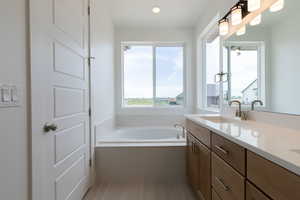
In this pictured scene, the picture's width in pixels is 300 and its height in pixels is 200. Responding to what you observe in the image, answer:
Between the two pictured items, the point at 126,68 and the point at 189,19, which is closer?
the point at 189,19

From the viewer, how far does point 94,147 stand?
2.49 meters

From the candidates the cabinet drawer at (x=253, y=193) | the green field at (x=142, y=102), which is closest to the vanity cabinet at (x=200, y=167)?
the cabinet drawer at (x=253, y=193)

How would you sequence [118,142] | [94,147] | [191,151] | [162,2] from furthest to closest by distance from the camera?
[162,2] → [118,142] → [94,147] → [191,151]

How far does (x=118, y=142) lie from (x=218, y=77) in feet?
5.41

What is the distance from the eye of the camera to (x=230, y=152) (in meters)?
1.14

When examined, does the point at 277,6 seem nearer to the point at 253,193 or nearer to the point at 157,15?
the point at 253,193

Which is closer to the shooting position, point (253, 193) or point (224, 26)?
point (253, 193)

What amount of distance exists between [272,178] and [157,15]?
342 centimetres

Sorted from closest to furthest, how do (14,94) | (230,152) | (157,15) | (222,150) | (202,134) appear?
1. (14,94)
2. (230,152)
3. (222,150)
4. (202,134)
5. (157,15)

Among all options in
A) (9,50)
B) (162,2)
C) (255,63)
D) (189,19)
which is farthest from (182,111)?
(9,50)

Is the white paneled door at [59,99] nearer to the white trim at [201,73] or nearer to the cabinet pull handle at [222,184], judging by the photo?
the cabinet pull handle at [222,184]

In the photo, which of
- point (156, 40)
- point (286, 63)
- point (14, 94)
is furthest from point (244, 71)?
point (156, 40)

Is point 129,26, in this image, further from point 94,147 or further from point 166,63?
point 94,147

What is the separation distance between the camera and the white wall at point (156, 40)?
4070 millimetres
